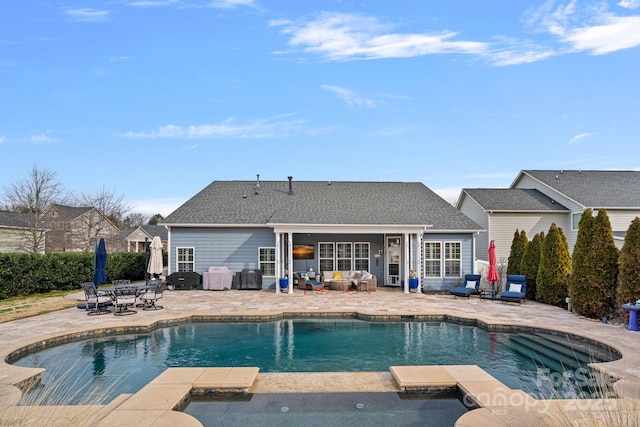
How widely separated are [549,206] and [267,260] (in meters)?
16.6

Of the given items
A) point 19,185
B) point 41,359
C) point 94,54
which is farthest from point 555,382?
point 19,185

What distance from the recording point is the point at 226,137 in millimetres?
21234

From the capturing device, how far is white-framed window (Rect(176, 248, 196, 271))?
688 inches

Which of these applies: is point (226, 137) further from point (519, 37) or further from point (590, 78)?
point (590, 78)

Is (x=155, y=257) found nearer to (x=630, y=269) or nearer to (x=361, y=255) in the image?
(x=361, y=255)

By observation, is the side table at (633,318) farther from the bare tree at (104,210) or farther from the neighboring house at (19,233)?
the bare tree at (104,210)

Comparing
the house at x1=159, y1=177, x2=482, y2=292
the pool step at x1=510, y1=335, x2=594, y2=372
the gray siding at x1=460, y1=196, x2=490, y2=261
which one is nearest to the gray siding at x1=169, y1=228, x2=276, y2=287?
the house at x1=159, y1=177, x2=482, y2=292

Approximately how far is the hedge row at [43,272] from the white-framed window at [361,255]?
12467 millimetres

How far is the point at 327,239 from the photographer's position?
712 inches

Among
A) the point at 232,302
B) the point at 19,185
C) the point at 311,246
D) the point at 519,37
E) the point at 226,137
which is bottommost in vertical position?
the point at 232,302

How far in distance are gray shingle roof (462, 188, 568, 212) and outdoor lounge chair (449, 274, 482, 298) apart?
7.66 m

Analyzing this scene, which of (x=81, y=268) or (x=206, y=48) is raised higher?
(x=206, y=48)

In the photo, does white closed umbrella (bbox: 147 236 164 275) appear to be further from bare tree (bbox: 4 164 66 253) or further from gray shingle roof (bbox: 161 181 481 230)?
bare tree (bbox: 4 164 66 253)

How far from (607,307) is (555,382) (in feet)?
18.9
